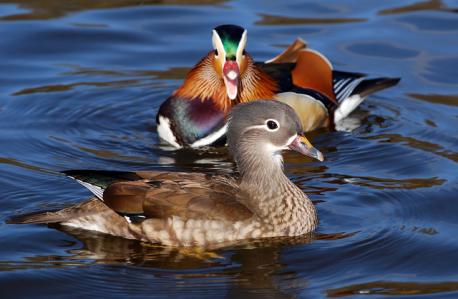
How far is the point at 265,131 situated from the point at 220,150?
206cm

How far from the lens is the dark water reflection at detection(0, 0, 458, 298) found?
670 cm

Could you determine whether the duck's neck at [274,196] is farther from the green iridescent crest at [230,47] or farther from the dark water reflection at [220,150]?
the green iridescent crest at [230,47]

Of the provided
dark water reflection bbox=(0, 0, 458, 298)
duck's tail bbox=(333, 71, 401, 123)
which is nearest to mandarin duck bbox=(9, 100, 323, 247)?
dark water reflection bbox=(0, 0, 458, 298)

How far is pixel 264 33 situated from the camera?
493 inches

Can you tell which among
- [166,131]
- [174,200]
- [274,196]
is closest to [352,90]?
[166,131]

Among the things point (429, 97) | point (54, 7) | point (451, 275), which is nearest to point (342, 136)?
point (429, 97)

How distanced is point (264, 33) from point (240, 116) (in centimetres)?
519

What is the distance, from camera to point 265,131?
291 inches

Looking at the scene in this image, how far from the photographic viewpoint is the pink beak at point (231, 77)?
30.6ft

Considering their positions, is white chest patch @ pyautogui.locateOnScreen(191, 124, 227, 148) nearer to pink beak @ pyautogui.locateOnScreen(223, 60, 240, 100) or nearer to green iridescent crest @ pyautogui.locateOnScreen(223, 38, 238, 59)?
pink beak @ pyautogui.locateOnScreen(223, 60, 240, 100)

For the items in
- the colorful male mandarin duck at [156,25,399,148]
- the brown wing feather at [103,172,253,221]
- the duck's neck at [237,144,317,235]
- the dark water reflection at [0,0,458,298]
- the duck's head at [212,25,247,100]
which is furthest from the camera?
the colorful male mandarin duck at [156,25,399,148]

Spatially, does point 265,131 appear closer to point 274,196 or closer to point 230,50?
point 274,196

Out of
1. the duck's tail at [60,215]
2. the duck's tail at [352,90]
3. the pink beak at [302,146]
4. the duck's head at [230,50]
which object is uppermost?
the duck's head at [230,50]

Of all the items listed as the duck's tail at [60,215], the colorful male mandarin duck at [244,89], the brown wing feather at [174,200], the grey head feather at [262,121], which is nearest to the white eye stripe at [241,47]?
the colorful male mandarin duck at [244,89]
